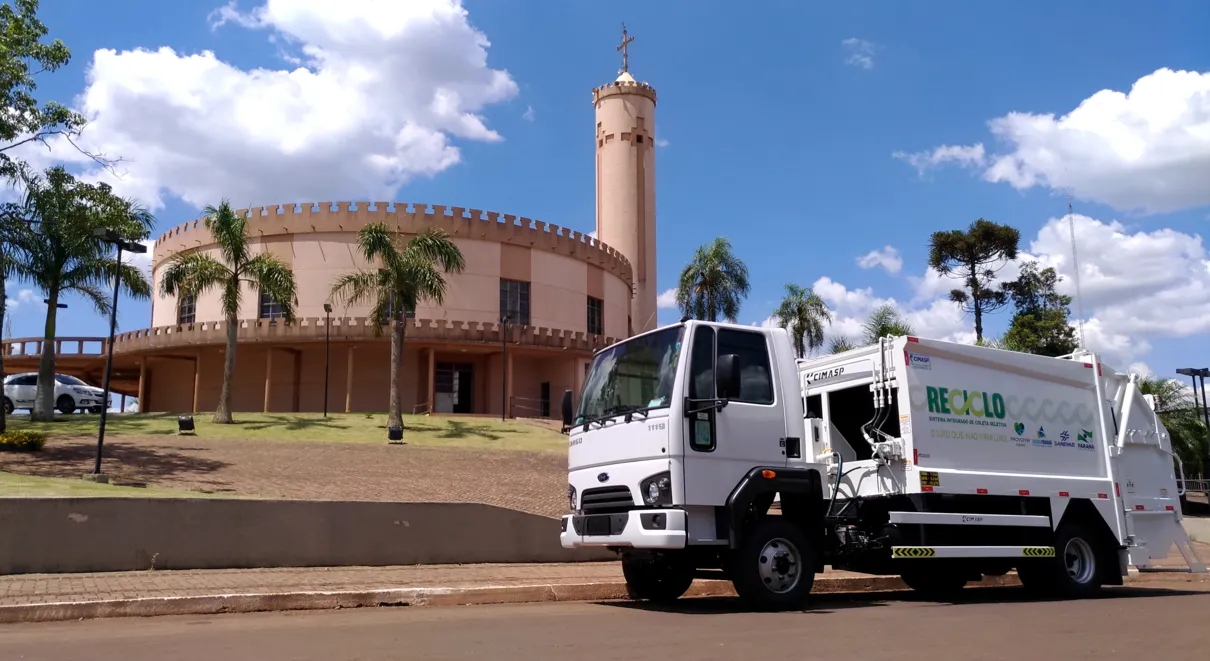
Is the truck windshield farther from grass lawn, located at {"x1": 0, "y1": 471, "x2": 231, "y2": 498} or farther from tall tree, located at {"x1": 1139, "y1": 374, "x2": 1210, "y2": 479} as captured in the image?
tall tree, located at {"x1": 1139, "y1": 374, "x2": 1210, "y2": 479}

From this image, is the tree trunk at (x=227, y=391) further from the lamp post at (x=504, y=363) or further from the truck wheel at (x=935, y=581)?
the truck wheel at (x=935, y=581)

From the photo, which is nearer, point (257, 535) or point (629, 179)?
point (257, 535)

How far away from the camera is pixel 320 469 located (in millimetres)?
22188

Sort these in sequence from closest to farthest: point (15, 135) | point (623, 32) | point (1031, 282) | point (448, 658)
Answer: point (448, 658)
point (15, 135)
point (1031, 282)
point (623, 32)

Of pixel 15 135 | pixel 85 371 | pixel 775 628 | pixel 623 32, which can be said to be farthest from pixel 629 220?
pixel 775 628

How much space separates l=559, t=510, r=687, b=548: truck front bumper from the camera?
8523mm

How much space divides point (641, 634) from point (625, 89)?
167ft

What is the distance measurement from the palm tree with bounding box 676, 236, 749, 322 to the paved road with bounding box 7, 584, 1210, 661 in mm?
39478

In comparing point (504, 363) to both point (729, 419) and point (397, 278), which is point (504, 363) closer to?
point (397, 278)

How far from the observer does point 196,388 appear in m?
41.9

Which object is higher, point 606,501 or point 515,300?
point 515,300

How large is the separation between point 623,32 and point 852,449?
2109 inches

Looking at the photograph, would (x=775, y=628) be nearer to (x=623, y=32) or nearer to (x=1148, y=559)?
(x=1148, y=559)

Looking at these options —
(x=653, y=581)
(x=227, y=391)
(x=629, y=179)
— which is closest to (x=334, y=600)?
(x=653, y=581)
